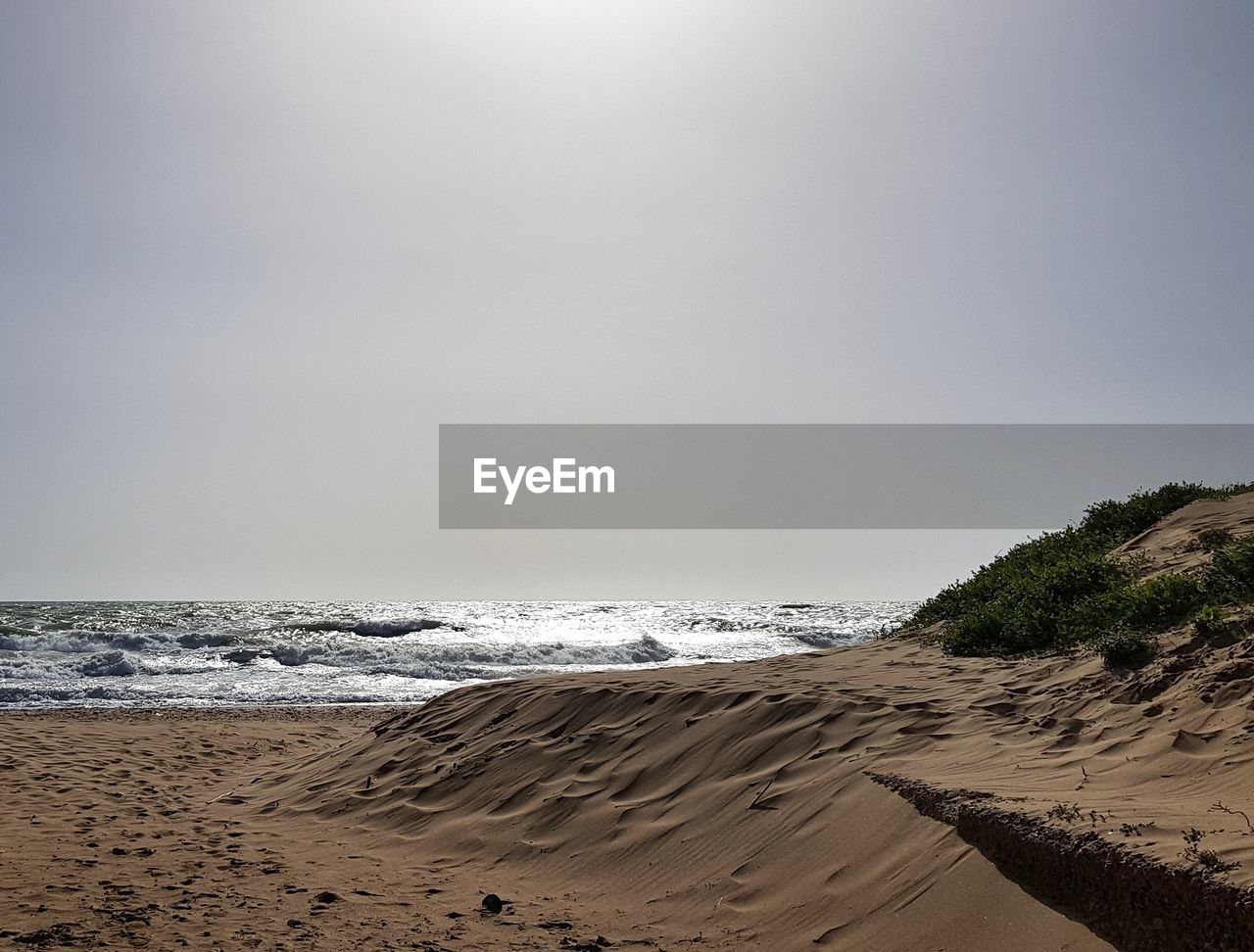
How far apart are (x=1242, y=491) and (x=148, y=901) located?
12731mm

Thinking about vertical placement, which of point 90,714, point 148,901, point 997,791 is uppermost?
point 997,791

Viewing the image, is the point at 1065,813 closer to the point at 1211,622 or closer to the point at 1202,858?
the point at 1202,858

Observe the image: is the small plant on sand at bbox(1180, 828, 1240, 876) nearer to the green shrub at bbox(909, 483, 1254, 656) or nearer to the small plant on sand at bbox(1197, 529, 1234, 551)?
the green shrub at bbox(909, 483, 1254, 656)

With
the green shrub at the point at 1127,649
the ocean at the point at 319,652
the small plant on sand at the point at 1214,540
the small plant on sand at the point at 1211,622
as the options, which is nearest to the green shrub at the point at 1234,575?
the small plant on sand at the point at 1211,622

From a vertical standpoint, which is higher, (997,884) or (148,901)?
(997,884)

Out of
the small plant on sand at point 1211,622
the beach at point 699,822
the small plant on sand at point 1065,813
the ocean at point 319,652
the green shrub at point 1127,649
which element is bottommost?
the ocean at point 319,652

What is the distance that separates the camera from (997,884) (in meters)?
3.72

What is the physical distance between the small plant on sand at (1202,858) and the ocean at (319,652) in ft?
58.9

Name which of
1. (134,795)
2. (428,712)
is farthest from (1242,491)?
(134,795)

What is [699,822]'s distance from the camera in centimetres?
566

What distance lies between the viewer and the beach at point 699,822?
12.5ft

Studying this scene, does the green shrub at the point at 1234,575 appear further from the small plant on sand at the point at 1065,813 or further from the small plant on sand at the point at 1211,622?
the small plant on sand at the point at 1065,813

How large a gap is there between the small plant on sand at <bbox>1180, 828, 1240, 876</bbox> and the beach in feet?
0.12

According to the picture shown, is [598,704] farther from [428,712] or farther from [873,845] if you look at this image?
[873,845]
